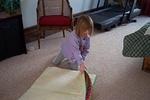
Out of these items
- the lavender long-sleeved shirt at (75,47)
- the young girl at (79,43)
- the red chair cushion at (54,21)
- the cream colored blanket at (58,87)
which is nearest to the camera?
the cream colored blanket at (58,87)

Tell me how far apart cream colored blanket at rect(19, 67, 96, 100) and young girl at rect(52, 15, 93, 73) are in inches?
4.7

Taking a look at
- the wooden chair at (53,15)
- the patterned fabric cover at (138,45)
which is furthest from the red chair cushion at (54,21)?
the patterned fabric cover at (138,45)

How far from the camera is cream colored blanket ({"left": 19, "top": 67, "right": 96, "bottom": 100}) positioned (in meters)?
1.90

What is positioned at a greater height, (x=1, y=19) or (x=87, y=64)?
(x=1, y=19)

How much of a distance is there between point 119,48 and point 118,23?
939mm

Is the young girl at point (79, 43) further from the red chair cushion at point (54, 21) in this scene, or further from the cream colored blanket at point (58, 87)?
the red chair cushion at point (54, 21)

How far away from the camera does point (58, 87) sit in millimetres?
2020

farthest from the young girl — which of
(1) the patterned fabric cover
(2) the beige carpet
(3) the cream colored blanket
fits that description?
(1) the patterned fabric cover

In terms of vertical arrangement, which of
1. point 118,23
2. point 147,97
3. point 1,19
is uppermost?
point 1,19

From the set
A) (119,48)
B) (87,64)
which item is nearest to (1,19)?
(87,64)

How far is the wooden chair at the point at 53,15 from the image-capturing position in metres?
2.89

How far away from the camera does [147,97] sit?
2.11 m

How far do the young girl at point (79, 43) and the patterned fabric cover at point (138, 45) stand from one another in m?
0.46

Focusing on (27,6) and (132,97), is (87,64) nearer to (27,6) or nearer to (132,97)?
(132,97)
